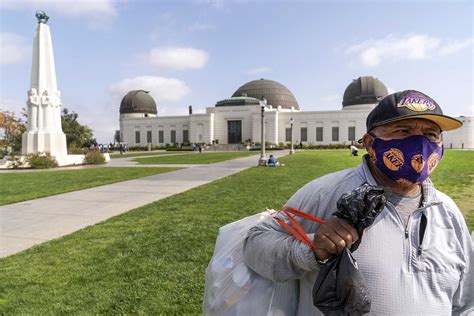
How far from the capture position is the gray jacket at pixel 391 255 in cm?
149

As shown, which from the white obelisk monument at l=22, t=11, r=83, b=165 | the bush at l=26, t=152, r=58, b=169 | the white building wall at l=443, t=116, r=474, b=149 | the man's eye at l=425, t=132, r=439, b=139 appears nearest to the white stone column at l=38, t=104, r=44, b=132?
the white obelisk monument at l=22, t=11, r=83, b=165

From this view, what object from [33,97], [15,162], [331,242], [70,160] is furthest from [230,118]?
[331,242]

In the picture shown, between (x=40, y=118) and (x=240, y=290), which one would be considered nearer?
(x=240, y=290)

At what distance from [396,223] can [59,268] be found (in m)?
4.25

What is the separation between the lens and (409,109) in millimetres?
1582

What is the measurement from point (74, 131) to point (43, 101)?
3176 centimetres

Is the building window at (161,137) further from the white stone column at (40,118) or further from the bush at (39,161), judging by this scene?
the bush at (39,161)

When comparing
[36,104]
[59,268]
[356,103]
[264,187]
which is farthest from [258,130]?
[59,268]

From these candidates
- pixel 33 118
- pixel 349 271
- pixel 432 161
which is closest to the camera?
pixel 349 271

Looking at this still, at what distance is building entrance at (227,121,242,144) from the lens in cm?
7419

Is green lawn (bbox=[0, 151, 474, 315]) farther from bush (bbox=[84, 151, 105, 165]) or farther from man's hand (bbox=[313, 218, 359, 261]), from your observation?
bush (bbox=[84, 151, 105, 165])

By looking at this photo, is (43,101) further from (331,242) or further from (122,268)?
(331,242)

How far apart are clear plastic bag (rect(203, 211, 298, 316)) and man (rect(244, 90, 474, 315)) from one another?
0.22ft

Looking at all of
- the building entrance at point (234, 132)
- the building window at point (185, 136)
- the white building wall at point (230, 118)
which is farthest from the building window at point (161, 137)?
the building entrance at point (234, 132)
